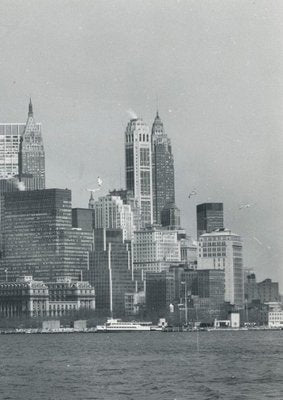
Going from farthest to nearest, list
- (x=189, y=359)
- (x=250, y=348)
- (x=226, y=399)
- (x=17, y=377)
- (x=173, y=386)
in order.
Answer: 1. (x=250, y=348)
2. (x=189, y=359)
3. (x=17, y=377)
4. (x=173, y=386)
5. (x=226, y=399)

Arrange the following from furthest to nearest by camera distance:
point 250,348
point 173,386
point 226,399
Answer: point 250,348
point 173,386
point 226,399

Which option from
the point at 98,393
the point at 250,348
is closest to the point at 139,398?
the point at 98,393

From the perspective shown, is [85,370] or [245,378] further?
[85,370]

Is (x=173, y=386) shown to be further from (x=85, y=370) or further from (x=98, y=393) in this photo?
(x=85, y=370)

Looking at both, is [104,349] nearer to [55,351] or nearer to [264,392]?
[55,351]

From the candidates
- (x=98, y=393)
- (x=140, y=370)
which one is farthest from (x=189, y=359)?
(x=98, y=393)

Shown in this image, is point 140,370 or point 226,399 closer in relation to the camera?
point 226,399

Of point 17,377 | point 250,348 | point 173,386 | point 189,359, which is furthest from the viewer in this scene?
point 250,348

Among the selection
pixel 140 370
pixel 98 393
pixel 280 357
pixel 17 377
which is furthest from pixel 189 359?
pixel 98 393

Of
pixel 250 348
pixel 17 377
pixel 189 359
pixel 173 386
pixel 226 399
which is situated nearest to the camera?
pixel 226 399
